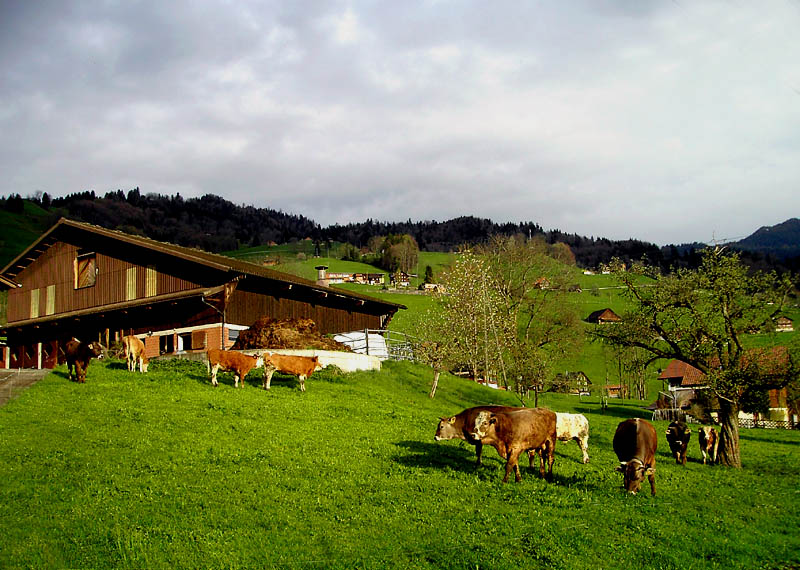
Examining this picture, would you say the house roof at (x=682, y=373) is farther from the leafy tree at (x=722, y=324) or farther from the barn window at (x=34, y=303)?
the barn window at (x=34, y=303)

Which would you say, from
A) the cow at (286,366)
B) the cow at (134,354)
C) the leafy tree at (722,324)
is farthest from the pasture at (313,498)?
the cow at (134,354)

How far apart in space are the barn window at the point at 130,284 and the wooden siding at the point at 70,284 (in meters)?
0.07

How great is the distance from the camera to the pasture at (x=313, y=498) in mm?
11000

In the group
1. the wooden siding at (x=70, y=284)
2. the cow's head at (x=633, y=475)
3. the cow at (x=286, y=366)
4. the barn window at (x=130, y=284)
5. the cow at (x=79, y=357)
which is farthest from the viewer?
the barn window at (x=130, y=284)

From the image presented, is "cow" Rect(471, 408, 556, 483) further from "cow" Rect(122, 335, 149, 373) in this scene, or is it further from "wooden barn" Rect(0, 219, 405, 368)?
"wooden barn" Rect(0, 219, 405, 368)

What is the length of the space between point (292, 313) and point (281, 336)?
29.3 feet

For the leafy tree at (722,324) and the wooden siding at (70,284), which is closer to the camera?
the leafy tree at (722,324)

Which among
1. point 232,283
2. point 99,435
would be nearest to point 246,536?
point 99,435

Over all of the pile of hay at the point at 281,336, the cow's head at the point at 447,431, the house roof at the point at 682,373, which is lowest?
the house roof at the point at 682,373

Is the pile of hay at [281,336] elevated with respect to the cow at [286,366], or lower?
elevated

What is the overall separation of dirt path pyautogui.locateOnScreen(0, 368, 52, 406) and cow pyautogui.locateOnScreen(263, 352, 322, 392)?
27.0 ft

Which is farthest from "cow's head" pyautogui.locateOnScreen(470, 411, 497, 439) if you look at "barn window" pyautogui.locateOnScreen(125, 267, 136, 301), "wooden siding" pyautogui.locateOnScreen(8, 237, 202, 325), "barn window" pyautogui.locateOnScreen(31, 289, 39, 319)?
"barn window" pyautogui.locateOnScreen(31, 289, 39, 319)

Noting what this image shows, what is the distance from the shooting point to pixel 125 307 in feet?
115

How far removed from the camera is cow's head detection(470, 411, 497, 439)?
15828 mm
